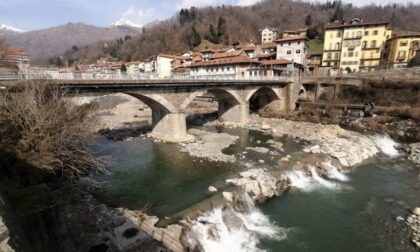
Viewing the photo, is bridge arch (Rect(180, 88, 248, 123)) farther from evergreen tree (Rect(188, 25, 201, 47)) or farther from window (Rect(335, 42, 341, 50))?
evergreen tree (Rect(188, 25, 201, 47))

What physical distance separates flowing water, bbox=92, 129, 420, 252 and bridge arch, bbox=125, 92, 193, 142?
3095 mm

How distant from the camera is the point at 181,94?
24750 mm

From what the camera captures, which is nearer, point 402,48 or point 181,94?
point 181,94

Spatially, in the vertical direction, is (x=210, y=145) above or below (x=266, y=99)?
below

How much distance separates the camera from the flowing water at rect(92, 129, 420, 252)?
11.1 metres

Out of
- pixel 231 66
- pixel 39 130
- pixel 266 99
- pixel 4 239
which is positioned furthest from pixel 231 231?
pixel 231 66

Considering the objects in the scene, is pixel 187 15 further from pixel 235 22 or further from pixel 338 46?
pixel 338 46

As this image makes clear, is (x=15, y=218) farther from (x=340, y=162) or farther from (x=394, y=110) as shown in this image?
(x=394, y=110)

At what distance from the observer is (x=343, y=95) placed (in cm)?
3941

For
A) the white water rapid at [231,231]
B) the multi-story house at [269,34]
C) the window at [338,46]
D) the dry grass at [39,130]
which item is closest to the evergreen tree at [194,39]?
the multi-story house at [269,34]

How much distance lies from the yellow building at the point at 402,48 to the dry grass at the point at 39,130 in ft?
181

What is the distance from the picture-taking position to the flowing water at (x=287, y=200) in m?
11.1

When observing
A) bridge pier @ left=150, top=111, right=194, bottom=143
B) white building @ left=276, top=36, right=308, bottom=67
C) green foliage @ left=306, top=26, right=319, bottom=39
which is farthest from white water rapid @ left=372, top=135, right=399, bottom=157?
green foliage @ left=306, top=26, right=319, bottom=39

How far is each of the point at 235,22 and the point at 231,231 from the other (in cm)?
10742
